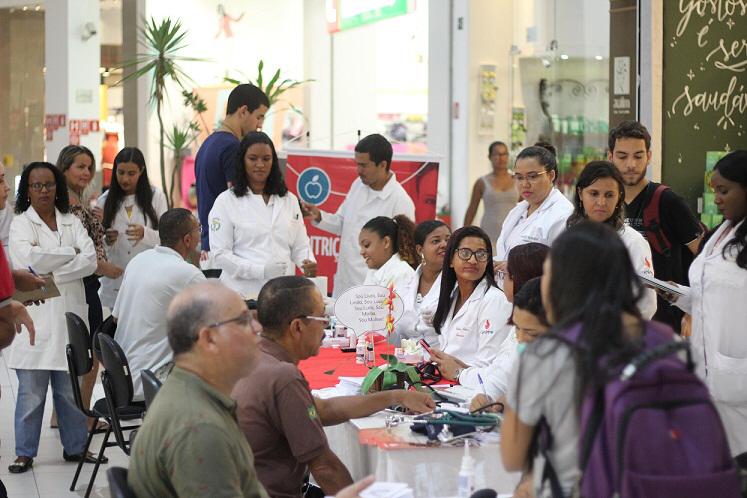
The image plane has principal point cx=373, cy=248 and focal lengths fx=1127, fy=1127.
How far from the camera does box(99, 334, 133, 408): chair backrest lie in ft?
16.3

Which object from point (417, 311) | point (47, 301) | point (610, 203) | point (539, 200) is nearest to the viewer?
point (610, 203)

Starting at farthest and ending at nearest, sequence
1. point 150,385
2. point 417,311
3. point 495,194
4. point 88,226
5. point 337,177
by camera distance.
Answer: point 495,194, point 337,177, point 88,226, point 417,311, point 150,385

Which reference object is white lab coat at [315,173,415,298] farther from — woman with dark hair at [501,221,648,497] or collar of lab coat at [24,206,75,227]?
woman with dark hair at [501,221,648,497]

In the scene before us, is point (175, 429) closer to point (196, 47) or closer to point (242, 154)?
point (242, 154)

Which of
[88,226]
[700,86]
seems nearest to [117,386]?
[88,226]

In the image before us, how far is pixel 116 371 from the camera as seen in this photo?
5.05 m

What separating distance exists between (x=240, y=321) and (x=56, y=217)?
3.93 meters

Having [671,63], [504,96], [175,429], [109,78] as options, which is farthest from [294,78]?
[175,429]

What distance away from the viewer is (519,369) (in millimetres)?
2246

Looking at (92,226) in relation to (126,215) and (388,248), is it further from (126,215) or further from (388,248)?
(388,248)

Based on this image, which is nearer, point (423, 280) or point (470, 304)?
point (470, 304)

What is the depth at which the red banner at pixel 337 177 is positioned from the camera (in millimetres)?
8742

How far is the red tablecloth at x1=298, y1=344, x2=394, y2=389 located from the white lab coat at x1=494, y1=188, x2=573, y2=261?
2.72ft

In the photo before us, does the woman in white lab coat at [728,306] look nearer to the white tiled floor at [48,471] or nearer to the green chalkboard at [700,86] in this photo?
the white tiled floor at [48,471]
